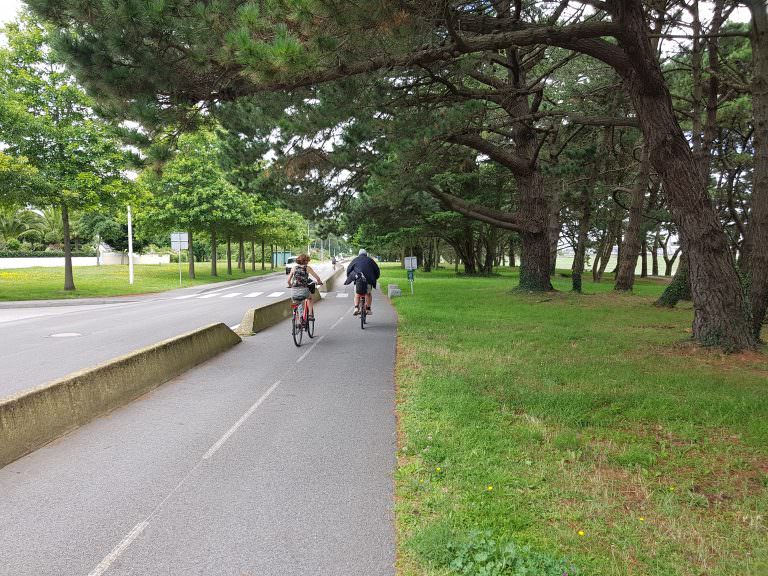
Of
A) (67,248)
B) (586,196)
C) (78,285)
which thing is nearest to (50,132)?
(67,248)

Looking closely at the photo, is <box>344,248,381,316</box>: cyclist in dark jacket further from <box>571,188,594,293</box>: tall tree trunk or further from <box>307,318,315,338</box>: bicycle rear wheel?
<box>571,188,594,293</box>: tall tree trunk

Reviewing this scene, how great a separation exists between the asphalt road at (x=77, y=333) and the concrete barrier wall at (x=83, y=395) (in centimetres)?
32

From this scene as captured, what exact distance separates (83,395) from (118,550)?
125 inches

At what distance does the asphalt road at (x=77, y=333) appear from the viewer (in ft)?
27.0

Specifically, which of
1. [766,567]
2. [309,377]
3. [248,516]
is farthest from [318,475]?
[309,377]

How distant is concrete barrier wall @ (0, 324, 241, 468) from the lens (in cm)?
468

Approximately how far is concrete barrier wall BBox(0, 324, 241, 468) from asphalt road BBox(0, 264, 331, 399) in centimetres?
32

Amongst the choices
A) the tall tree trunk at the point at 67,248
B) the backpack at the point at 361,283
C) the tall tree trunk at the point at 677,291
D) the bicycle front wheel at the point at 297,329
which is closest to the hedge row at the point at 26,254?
the tall tree trunk at the point at 67,248

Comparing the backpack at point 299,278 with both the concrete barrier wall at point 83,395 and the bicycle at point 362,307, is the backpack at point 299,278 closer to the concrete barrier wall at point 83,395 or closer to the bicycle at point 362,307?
the bicycle at point 362,307

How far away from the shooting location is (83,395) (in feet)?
18.9

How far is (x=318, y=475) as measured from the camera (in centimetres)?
424

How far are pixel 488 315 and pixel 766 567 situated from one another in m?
11.4

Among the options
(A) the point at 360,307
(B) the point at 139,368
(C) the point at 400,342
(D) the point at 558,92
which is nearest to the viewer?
(B) the point at 139,368

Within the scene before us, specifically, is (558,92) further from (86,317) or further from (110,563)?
(110,563)
